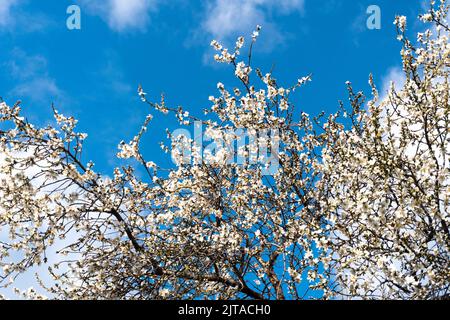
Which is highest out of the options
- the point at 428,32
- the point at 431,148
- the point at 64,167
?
the point at 428,32

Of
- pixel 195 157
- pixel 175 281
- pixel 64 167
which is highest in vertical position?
pixel 195 157

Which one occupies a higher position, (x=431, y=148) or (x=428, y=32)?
(x=428, y=32)
